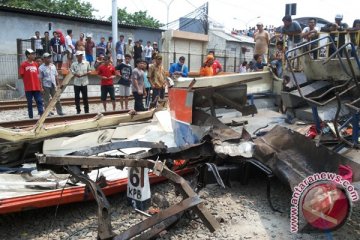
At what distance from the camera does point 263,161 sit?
382 cm

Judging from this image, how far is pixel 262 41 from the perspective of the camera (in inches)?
373

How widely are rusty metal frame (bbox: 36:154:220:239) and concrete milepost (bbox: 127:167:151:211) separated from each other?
0.53 meters

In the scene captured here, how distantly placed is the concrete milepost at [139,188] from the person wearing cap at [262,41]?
21.0 feet

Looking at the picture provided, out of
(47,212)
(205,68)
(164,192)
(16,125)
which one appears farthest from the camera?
(205,68)

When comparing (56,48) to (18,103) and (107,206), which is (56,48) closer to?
(18,103)

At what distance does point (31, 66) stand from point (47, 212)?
627 centimetres

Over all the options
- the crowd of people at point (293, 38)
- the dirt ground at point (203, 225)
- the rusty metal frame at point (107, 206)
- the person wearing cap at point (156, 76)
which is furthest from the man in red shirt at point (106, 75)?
the rusty metal frame at point (107, 206)

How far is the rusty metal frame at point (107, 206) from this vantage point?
2.96 meters

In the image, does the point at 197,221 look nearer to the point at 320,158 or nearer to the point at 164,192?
the point at 164,192

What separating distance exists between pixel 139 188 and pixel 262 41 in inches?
264

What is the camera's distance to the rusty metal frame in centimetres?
296

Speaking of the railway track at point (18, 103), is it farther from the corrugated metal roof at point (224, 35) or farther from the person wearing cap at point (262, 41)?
the corrugated metal roof at point (224, 35)

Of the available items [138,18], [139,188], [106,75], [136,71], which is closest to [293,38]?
[136,71]

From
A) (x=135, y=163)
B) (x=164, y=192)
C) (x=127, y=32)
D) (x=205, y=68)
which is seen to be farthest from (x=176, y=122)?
(x=127, y=32)
